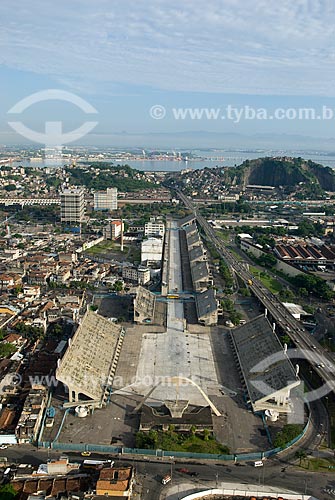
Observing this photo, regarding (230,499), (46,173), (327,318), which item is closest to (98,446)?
(230,499)

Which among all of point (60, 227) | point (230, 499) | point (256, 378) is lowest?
point (230, 499)

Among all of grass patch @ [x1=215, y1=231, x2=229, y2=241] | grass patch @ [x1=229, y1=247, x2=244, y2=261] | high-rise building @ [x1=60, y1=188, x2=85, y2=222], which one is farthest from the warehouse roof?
high-rise building @ [x1=60, y1=188, x2=85, y2=222]

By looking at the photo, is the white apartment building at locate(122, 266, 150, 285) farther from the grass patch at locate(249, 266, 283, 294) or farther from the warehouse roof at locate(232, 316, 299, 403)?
the warehouse roof at locate(232, 316, 299, 403)

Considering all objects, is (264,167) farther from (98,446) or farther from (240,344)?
(98,446)

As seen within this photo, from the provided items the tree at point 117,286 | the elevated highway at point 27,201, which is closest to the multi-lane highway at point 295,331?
A: the tree at point 117,286

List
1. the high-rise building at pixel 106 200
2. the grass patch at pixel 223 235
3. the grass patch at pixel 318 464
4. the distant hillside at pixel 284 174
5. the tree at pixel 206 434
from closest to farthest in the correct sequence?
the grass patch at pixel 318 464
the tree at pixel 206 434
the grass patch at pixel 223 235
the high-rise building at pixel 106 200
the distant hillside at pixel 284 174

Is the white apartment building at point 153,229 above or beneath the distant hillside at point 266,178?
beneath

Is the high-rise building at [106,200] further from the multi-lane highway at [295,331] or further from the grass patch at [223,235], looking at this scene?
the multi-lane highway at [295,331]
